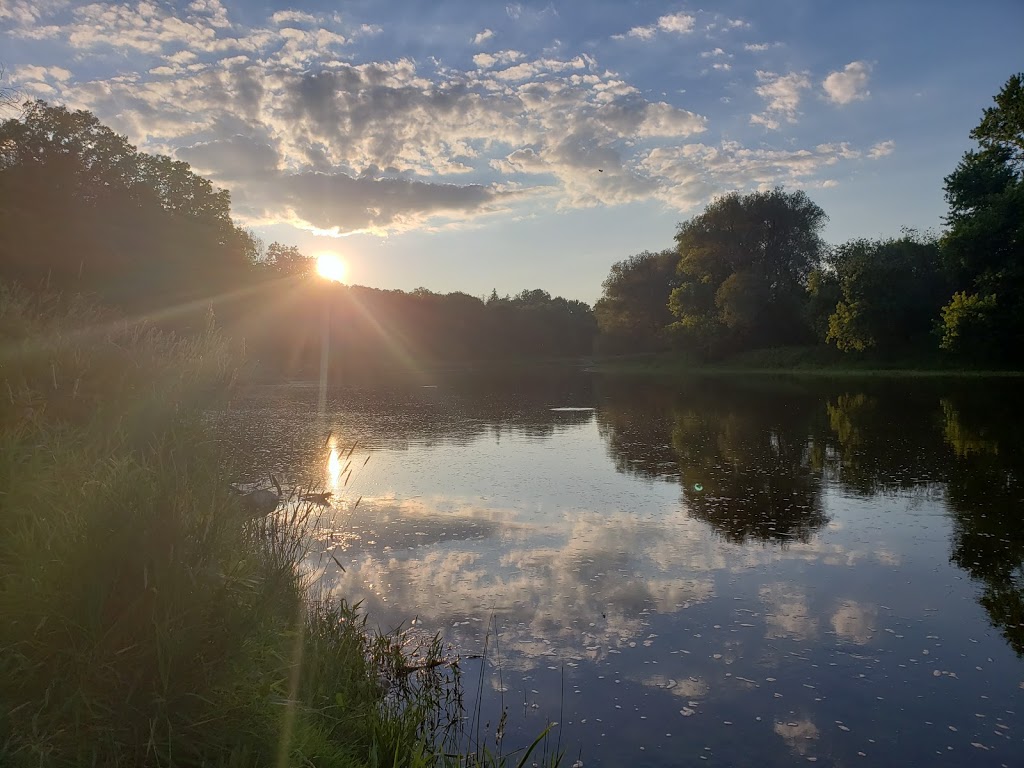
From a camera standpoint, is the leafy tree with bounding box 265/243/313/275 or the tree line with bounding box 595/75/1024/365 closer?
the tree line with bounding box 595/75/1024/365

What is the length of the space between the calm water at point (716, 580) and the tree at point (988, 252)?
22258mm

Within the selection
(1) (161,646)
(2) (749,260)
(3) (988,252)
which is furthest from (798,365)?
(1) (161,646)

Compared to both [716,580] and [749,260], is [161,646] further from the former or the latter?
[749,260]

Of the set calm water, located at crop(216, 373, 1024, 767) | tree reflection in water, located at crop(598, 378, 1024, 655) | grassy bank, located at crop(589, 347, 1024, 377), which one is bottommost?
calm water, located at crop(216, 373, 1024, 767)

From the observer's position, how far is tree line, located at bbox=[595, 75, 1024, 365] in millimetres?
39500

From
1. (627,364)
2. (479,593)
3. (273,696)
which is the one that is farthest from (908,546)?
(627,364)

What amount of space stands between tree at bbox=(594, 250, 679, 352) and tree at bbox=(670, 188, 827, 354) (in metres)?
11.7

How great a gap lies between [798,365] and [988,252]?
18.4 meters

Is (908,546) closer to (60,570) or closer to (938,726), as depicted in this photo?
(938,726)

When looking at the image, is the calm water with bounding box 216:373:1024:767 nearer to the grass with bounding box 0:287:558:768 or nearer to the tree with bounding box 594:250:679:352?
the grass with bounding box 0:287:558:768

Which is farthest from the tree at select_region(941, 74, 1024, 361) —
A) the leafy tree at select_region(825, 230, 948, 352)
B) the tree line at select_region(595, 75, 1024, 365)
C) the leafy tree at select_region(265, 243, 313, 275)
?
the leafy tree at select_region(265, 243, 313, 275)

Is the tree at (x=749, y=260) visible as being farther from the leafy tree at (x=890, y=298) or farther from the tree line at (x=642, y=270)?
the leafy tree at (x=890, y=298)

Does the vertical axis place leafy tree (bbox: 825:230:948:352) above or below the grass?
above

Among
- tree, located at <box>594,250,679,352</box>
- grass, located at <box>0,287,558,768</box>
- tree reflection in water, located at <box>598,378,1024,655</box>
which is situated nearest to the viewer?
grass, located at <box>0,287,558,768</box>
